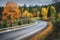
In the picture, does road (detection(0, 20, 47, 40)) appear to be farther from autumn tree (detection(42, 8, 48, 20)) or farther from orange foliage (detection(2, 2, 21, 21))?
orange foliage (detection(2, 2, 21, 21))

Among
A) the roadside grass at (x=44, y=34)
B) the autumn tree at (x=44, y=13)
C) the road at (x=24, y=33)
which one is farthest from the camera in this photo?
the autumn tree at (x=44, y=13)

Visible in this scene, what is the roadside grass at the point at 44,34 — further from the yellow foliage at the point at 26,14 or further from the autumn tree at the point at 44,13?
the yellow foliage at the point at 26,14

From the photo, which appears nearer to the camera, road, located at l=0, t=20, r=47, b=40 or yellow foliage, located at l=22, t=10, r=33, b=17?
road, located at l=0, t=20, r=47, b=40

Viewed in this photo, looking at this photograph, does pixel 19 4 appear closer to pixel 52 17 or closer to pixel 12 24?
pixel 12 24

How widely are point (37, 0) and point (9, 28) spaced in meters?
0.74

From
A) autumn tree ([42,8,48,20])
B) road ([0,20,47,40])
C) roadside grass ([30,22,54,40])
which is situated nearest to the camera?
road ([0,20,47,40])

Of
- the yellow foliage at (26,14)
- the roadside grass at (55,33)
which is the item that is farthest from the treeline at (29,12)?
the roadside grass at (55,33)

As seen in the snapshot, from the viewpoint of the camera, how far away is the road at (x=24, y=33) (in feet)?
10.2

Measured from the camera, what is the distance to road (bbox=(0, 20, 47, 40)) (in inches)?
123

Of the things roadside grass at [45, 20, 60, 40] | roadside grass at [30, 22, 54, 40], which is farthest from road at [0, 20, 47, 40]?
roadside grass at [45, 20, 60, 40]

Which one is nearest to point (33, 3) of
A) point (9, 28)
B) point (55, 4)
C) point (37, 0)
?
point (37, 0)

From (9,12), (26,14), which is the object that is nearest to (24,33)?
(26,14)

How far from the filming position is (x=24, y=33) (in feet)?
10.6

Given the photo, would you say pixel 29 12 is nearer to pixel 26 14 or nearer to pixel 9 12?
pixel 26 14
